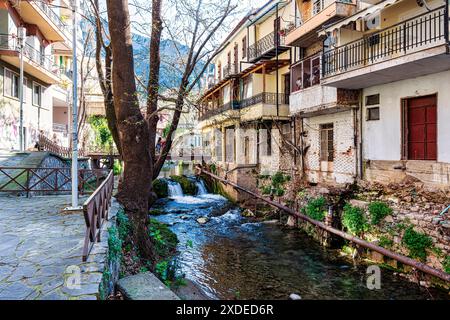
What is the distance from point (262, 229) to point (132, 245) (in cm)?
809

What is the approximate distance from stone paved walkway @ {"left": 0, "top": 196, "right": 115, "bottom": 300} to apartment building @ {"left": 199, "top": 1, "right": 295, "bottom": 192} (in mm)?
10003

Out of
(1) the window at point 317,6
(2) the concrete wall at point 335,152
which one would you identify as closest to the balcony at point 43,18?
(1) the window at point 317,6

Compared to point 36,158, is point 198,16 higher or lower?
higher

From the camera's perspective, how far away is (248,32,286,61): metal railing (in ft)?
62.7

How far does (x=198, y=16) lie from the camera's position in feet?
30.1

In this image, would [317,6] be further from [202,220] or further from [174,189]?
[174,189]

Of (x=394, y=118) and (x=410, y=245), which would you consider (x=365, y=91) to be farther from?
(x=410, y=245)

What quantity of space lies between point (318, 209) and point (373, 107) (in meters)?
4.70

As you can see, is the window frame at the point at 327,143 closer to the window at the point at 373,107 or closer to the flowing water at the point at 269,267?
the window at the point at 373,107

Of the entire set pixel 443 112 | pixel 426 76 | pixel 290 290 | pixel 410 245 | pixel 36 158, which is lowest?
pixel 290 290

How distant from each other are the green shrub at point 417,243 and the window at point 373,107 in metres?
5.49

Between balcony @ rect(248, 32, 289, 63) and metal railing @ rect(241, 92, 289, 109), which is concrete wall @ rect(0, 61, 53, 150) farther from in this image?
balcony @ rect(248, 32, 289, 63)

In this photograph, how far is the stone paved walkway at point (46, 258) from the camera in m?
3.91

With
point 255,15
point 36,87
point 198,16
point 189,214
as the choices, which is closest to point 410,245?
point 198,16
